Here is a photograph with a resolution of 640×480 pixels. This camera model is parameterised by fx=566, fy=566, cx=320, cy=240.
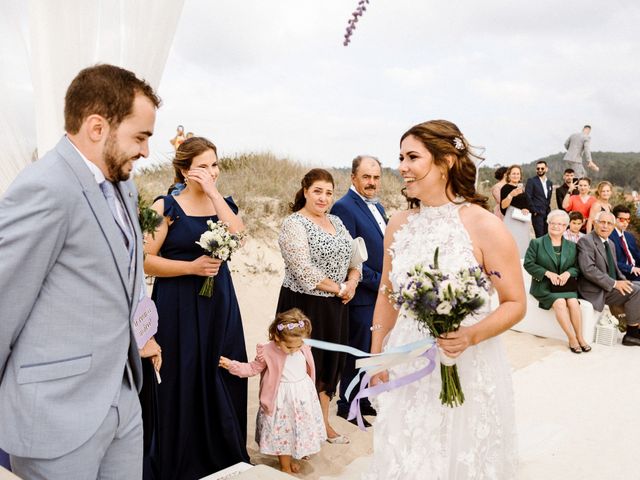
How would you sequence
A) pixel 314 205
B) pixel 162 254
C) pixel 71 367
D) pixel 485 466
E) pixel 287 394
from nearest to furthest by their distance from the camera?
pixel 71 367
pixel 485 466
pixel 162 254
pixel 287 394
pixel 314 205

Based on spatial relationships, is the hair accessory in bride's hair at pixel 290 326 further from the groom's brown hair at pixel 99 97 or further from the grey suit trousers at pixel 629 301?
the grey suit trousers at pixel 629 301

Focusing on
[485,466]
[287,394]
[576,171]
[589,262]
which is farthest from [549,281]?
[576,171]

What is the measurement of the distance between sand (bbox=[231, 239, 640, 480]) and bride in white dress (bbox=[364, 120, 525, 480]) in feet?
5.36

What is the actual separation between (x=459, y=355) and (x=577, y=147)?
1517 centimetres

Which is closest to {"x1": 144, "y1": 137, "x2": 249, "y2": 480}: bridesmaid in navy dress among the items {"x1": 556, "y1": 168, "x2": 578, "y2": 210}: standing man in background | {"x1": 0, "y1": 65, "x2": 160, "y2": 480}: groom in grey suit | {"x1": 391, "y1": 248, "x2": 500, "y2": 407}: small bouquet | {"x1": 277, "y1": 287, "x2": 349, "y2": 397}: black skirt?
{"x1": 277, "y1": 287, "x2": 349, "y2": 397}: black skirt

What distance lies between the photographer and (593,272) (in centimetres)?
766

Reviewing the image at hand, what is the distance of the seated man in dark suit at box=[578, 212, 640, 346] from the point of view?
25.2ft

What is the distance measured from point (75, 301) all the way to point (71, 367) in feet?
0.74

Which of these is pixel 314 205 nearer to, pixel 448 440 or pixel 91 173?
pixel 448 440

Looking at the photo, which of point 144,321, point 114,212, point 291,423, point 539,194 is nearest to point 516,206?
point 539,194

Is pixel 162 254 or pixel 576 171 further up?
pixel 576 171

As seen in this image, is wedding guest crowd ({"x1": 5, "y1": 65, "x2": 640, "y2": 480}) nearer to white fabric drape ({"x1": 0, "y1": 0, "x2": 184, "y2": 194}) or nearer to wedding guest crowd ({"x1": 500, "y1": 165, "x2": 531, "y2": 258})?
white fabric drape ({"x1": 0, "y1": 0, "x2": 184, "y2": 194})

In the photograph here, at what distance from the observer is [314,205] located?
468cm

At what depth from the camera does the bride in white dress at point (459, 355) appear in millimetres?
2662
